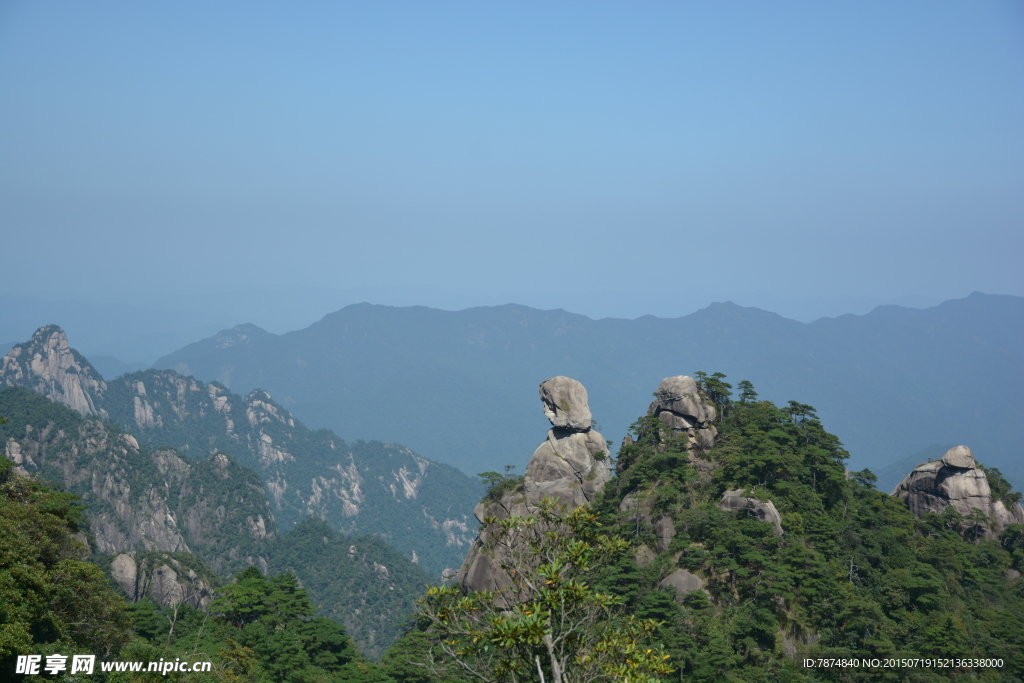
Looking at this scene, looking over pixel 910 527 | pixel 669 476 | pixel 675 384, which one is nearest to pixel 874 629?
pixel 910 527

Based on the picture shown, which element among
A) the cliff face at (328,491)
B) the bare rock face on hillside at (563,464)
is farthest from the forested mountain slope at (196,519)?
the bare rock face on hillside at (563,464)

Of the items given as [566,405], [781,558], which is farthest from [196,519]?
[781,558]

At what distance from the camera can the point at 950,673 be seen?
29.5 metres

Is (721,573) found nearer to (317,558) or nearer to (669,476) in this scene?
(669,476)

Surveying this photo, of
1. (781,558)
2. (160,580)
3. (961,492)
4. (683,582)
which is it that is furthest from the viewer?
(160,580)

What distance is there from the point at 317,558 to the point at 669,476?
91.3 meters

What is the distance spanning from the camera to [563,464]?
158 ft

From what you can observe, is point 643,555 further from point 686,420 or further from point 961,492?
point 961,492

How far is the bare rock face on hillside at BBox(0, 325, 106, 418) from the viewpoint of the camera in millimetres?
162875

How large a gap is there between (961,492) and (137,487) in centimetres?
11500

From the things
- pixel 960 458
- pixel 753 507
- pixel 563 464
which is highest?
pixel 960 458

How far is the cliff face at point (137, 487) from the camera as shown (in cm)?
10512

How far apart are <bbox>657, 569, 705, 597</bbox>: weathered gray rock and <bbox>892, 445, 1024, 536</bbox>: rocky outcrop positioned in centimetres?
1816

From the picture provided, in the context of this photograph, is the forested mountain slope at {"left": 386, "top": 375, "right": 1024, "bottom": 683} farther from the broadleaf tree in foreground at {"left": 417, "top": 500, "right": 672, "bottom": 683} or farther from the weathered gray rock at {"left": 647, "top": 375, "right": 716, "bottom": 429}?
the broadleaf tree in foreground at {"left": 417, "top": 500, "right": 672, "bottom": 683}
